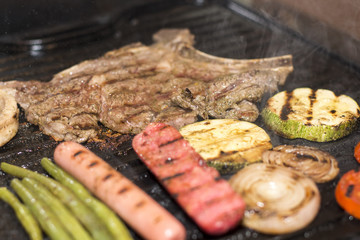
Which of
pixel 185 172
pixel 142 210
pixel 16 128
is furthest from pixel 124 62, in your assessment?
pixel 142 210

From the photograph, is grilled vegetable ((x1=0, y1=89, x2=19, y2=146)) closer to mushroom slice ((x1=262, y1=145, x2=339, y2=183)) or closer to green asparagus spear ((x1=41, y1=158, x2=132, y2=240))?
green asparagus spear ((x1=41, y1=158, x2=132, y2=240))

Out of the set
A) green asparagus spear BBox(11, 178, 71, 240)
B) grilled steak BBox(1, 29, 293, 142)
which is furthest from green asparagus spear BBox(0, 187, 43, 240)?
grilled steak BBox(1, 29, 293, 142)

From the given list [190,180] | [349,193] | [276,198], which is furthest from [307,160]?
[190,180]

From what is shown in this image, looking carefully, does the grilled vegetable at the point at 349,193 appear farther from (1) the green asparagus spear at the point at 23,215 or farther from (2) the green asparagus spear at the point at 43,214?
(1) the green asparagus spear at the point at 23,215

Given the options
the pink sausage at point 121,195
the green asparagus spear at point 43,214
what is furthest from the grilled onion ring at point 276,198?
the green asparagus spear at point 43,214

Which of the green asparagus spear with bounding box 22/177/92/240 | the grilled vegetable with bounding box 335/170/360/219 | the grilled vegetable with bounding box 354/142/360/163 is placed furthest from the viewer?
the grilled vegetable with bounding box 354/142/360/163
